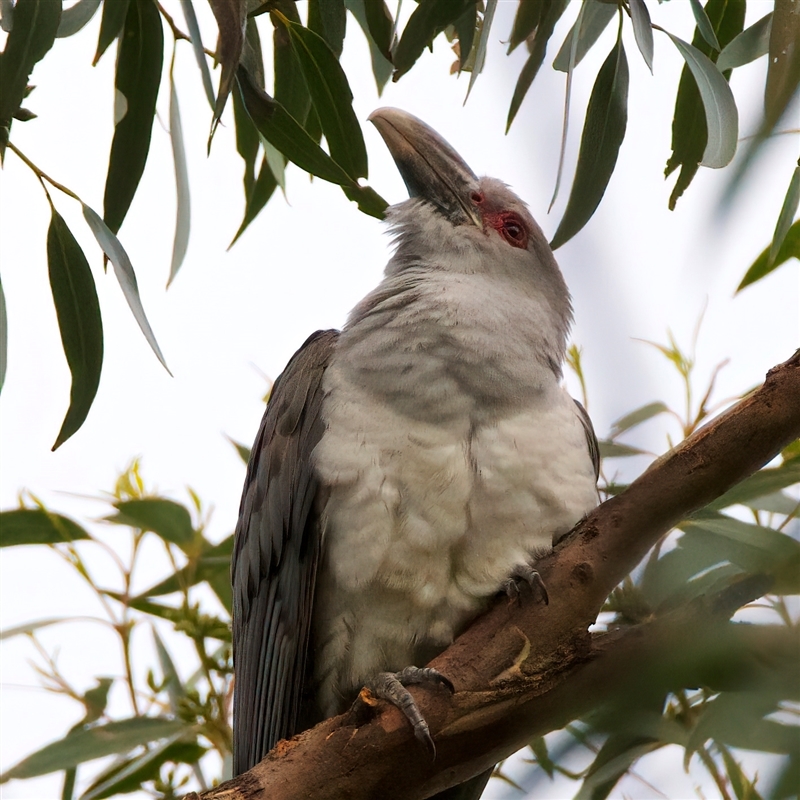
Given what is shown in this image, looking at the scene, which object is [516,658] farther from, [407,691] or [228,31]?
[228,31]

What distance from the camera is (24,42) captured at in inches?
90.7

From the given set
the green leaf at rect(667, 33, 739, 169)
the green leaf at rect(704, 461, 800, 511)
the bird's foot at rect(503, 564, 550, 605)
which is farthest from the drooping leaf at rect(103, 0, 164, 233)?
the green leaf at rect(704, 461, 800, 511)

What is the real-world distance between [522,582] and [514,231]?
152 cm

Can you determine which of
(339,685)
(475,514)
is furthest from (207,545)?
(475,514)

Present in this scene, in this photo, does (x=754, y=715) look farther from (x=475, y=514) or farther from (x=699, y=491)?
(x=475, y=514)

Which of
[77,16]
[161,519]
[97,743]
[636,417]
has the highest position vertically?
[77,16]

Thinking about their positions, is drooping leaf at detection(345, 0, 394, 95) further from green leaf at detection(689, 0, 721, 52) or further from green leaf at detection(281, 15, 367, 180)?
green leaf at detection(689, 0, 721, 52)

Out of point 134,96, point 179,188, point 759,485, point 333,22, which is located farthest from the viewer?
point 179,188

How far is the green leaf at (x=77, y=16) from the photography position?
2887 mm

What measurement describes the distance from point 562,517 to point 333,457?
662 millimetres

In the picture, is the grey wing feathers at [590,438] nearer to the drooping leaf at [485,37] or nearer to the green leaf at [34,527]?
the drooping leaf at [485,37]

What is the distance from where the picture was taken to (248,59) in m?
2.56

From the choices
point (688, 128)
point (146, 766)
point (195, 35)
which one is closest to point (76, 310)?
point (195, 35)

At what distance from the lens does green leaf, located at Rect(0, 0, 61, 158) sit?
229 centimetres
